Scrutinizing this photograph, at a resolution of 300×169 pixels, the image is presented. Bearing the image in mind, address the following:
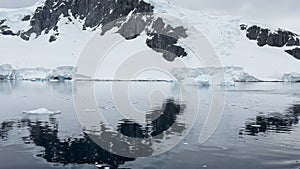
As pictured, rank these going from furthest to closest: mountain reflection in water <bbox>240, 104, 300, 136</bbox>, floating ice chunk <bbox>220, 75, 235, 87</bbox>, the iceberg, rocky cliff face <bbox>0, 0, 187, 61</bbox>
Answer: rocky cliff face <bbox>0, 0, 187, 61</bbox>, the iceberg, floating ice chunk <bbox>220, 75, 235, 87</bbox>, mountain reflection in water <bbox>240, 104, 300, 136</bbox>

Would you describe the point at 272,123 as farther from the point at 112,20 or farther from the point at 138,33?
the point at 112,20

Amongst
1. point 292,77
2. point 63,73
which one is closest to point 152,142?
point 63,73

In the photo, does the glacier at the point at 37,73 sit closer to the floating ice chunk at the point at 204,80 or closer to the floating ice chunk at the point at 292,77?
the floating ice chunk at the point at 204,80

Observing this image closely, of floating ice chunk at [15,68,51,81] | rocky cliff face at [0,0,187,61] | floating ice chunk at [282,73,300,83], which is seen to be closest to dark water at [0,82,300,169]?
floating ice chunk at [282,73,300,83]

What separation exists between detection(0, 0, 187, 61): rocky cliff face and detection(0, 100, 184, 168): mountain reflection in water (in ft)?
291

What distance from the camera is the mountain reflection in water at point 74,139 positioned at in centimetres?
1340

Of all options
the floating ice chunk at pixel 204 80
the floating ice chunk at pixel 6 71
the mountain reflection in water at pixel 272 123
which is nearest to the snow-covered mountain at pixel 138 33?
the floating ice chunk at pixel 6 71

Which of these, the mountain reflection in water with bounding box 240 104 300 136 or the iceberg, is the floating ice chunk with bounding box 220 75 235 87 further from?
the mountain reflection in water with bounding box 240 104 300 136

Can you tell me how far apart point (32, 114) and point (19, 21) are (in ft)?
414

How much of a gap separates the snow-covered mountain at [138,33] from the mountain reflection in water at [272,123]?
70.6 metres

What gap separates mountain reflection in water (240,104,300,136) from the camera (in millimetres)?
19625

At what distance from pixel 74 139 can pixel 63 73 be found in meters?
72.5

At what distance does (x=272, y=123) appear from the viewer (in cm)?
2203

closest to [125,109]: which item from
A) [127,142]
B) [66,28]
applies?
[127,142]
